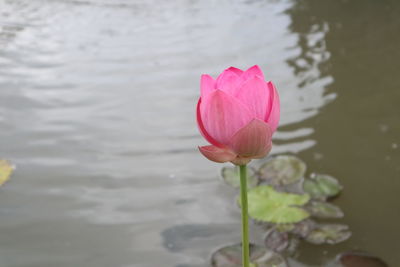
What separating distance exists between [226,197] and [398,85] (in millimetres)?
1053

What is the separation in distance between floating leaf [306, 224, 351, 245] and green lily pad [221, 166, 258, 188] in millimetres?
247

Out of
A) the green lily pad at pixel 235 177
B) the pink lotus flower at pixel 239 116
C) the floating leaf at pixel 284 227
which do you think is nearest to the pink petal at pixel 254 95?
the pink lotus flower at pixel 239 116

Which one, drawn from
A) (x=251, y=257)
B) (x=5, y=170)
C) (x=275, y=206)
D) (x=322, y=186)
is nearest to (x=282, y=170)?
(x=322, y=186)

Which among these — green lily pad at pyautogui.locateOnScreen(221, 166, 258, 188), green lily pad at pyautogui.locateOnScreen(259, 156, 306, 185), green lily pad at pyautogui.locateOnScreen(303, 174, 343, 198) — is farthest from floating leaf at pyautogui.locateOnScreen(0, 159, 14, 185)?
green lily pad at pyautogui.locateOnScreen(303, 174, 343, 198)

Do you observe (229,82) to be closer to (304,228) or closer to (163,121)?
(304,228)

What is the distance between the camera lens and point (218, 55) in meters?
2.46

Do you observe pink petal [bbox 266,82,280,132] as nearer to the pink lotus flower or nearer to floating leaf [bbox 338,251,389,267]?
the pink lotus flower

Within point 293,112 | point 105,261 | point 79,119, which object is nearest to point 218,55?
point 293,112

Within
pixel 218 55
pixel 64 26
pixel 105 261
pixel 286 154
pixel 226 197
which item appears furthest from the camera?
pixel 64 26

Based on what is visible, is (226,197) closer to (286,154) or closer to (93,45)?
(286,154)

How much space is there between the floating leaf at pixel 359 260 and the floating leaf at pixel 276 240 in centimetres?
14

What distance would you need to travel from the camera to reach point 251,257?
3.85 ft

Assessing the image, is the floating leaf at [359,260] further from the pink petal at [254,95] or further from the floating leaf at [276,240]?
the pink petal at [254,95]

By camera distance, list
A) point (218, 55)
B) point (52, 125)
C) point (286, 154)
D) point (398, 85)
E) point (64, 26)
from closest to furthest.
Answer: point (286, 154)
point (52, 125)
point (398, 85)
point (218, 55)
point (64, 26)
